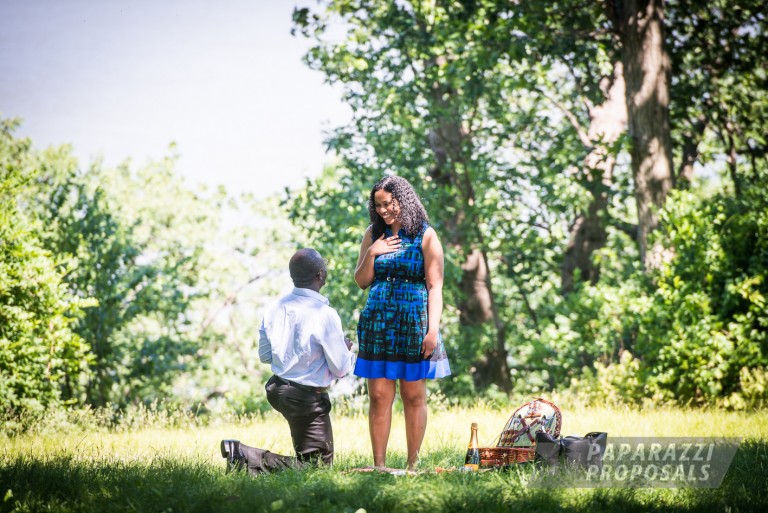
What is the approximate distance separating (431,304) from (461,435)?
7.57 ft

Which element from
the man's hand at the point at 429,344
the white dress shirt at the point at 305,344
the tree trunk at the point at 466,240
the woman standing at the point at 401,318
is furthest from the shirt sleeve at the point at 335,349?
the tree trunk at the point at 466,240

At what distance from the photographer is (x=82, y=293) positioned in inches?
536

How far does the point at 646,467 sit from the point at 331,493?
7.28 feet

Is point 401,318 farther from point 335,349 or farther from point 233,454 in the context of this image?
point 233,454

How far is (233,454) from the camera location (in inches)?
210

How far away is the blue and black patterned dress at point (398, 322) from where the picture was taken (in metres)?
5.28

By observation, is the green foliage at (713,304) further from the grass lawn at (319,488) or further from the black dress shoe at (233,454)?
the black dress shoe at (233,454)

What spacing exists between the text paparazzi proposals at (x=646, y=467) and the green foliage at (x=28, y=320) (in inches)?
282

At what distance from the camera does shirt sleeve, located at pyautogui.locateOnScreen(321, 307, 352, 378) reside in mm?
5438

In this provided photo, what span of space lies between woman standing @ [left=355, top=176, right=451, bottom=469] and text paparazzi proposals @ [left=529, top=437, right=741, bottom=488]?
3.21ft

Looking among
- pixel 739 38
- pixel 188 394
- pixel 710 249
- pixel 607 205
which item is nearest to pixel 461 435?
pixel 710 249

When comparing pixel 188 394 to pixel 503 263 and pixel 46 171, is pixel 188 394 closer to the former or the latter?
pixel 503 263

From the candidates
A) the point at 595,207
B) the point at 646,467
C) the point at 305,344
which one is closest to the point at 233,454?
the point at 305,344

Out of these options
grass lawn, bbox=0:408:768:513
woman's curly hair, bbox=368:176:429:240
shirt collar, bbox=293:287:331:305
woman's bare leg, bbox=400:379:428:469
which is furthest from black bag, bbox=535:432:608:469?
shirt collar, bbox=293:287:331:305
